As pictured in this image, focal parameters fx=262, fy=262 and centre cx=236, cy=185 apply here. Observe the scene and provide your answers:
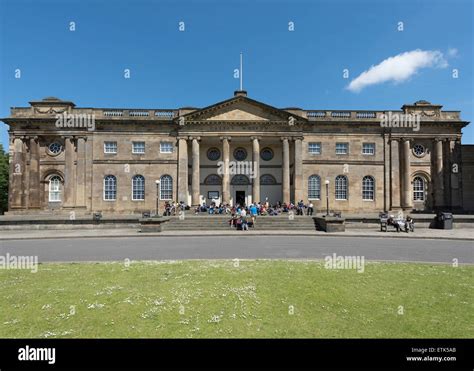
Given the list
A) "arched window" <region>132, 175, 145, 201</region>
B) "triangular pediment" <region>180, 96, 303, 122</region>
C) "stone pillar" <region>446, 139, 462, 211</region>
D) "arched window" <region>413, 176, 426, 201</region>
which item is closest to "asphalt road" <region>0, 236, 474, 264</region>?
"arched window" <region>132, 175, 145, 201</region>

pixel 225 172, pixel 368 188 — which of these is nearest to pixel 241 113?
pixel 225 172

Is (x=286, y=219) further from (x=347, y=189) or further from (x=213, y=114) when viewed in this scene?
(x=213, y=114)

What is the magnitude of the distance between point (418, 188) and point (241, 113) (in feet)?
81.9

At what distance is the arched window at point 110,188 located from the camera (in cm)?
3297

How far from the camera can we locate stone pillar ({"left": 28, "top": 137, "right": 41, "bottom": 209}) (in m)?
32.0

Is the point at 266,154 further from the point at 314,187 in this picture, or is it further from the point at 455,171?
the point at 455,171

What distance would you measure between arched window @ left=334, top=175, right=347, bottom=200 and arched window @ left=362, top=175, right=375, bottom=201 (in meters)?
2.47

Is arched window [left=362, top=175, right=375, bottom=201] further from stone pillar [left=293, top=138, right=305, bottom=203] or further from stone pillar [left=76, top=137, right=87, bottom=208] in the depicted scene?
stone pillar [left=76, top=137, right=87, bottom=208]

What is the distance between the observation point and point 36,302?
5.48 meters

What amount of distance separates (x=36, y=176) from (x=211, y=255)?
105ft

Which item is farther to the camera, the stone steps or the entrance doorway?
the entrance doorway

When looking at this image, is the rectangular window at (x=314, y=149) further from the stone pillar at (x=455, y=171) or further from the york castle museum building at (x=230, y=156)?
the stone pillar at (x=455, y=171)

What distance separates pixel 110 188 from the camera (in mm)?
33031

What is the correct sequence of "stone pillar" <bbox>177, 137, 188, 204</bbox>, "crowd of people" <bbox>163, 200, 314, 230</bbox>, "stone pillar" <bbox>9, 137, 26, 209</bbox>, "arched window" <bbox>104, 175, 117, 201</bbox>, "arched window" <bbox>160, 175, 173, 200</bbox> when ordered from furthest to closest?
1. "arched window" <bbox>160, 175, 173, 200</bbox>
2. "arched window" <bbox>104, 175, 117, 201</bbox>
3. "stone pillar" <bbox>177, 137, 188, 204</bbox>
4. "stone pillar" <bbox>9, 137, 26, 209</bbox>
5. "crowd of people" <bbox>163, 200, 314, 230</bbox>
